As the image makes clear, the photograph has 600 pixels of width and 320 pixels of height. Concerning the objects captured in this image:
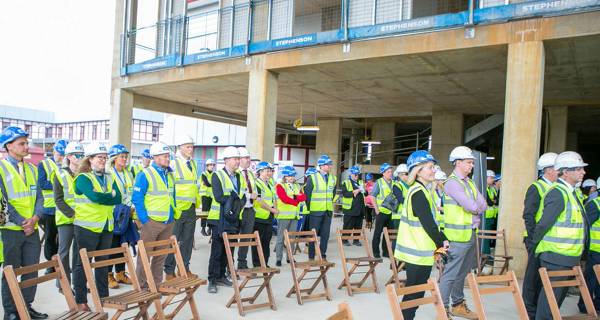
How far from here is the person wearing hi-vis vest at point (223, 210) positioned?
617 cm

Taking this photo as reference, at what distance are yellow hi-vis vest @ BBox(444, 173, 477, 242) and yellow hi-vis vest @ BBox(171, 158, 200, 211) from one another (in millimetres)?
3447

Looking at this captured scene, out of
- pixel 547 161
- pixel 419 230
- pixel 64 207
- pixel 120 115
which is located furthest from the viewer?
pixel 120 115

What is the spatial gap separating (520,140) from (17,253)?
7.55 meters

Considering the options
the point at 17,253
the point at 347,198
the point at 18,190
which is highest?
the point at 18,190

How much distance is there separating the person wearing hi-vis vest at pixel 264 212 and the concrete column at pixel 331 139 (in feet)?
41.6

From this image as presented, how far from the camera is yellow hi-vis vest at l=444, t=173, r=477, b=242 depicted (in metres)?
4.91

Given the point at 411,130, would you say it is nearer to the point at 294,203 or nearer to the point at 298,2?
the point at 298,2

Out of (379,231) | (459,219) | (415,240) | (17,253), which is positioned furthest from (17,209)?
(379,231)

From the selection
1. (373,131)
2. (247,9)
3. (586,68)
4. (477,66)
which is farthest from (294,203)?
(373,131)

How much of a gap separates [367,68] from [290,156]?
1743cm

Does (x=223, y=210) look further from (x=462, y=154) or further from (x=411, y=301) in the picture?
(x=411, y=301)

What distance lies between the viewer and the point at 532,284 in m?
4.84

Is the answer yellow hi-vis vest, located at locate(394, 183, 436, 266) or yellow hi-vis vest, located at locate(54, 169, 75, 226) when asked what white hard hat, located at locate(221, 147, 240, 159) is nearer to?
yellow hi-vis vest, located at locate(54, 169, 75, 226)

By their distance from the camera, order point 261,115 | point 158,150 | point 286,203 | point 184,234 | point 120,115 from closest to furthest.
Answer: point 158,150, point 184,234, point 286,203, point 261,115, point 120,115
